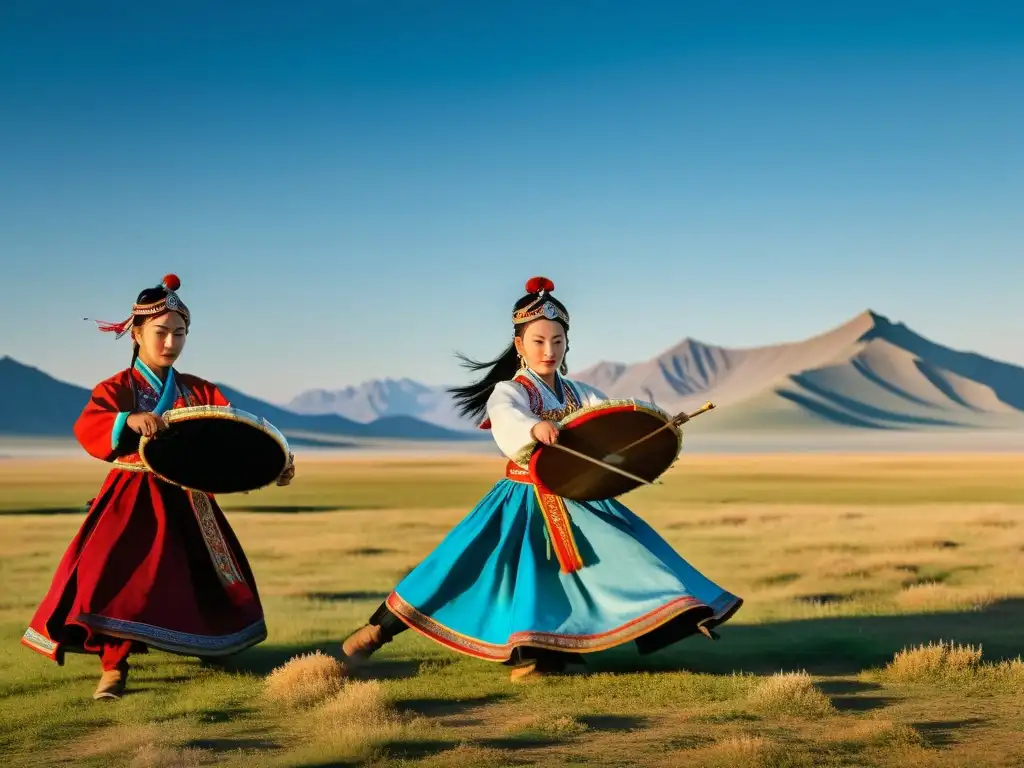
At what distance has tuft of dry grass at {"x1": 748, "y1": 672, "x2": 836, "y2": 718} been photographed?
19.2ft

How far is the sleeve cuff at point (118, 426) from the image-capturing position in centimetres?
625

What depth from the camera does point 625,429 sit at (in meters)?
6.35

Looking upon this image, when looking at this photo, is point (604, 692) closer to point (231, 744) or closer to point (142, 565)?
point (231, 744)

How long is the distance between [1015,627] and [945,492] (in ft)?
96.1

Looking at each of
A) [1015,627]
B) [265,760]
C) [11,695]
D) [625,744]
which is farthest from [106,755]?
[1015,627]

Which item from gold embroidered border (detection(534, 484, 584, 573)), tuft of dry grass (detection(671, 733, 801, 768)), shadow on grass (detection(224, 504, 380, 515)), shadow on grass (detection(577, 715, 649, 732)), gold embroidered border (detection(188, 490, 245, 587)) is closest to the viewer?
tuft of dry grass (detection(671, 733, 801, 768))

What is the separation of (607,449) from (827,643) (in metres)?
2.88

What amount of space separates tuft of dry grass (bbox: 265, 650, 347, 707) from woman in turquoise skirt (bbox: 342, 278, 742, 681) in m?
0.38

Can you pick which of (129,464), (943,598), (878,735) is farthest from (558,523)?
(943,598)

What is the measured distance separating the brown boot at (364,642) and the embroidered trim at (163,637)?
2.32 ft

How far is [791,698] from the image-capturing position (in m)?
6.03

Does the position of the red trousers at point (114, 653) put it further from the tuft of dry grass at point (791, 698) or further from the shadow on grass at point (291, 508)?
the shadow on grass at point (291, 508)

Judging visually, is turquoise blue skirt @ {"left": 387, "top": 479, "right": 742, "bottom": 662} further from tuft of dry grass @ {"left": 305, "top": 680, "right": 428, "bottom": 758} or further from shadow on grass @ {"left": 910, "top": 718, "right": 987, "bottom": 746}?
shadow on grass @ {"left": 910, "top": 718, "right": 987, "bottom": 746}

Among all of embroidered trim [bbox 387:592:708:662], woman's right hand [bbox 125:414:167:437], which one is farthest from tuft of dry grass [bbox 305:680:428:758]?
woman's right hand [bbox 125:414:167:437]
